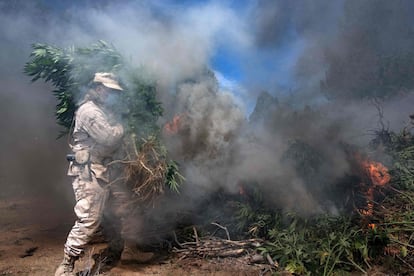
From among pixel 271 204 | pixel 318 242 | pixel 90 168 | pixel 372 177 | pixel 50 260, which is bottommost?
pixel 50 260

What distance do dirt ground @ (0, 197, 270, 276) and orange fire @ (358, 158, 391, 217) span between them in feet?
7.18

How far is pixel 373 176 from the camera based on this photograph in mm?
5758

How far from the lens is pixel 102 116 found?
442cm

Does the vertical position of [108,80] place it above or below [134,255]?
above

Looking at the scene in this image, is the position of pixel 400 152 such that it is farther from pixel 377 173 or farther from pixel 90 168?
pixel 90 168

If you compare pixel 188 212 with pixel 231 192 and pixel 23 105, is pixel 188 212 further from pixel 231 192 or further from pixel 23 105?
pixel 23 105

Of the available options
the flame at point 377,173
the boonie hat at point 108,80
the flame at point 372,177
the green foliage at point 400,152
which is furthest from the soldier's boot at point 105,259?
the green foliage at point 400,152

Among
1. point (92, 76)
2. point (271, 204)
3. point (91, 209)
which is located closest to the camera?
point (91, 209)

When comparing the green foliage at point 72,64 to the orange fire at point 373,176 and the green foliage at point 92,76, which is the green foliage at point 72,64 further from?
the orange fire at point 373,176

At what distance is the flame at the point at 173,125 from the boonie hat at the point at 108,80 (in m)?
2.10

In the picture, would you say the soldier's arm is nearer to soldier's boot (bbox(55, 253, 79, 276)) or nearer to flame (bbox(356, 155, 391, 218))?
soldier's boot (bbox(55, 253, 79, 276))

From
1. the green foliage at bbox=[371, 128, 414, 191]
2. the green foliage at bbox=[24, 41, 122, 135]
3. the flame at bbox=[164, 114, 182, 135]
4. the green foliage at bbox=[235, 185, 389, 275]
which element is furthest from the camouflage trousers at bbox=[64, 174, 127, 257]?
the green foliage at bbox=[371, 128, 414, 191]

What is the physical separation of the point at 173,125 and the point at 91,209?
2805 mm

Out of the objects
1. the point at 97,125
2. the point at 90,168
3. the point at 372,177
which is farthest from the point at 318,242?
the point at 97,125
